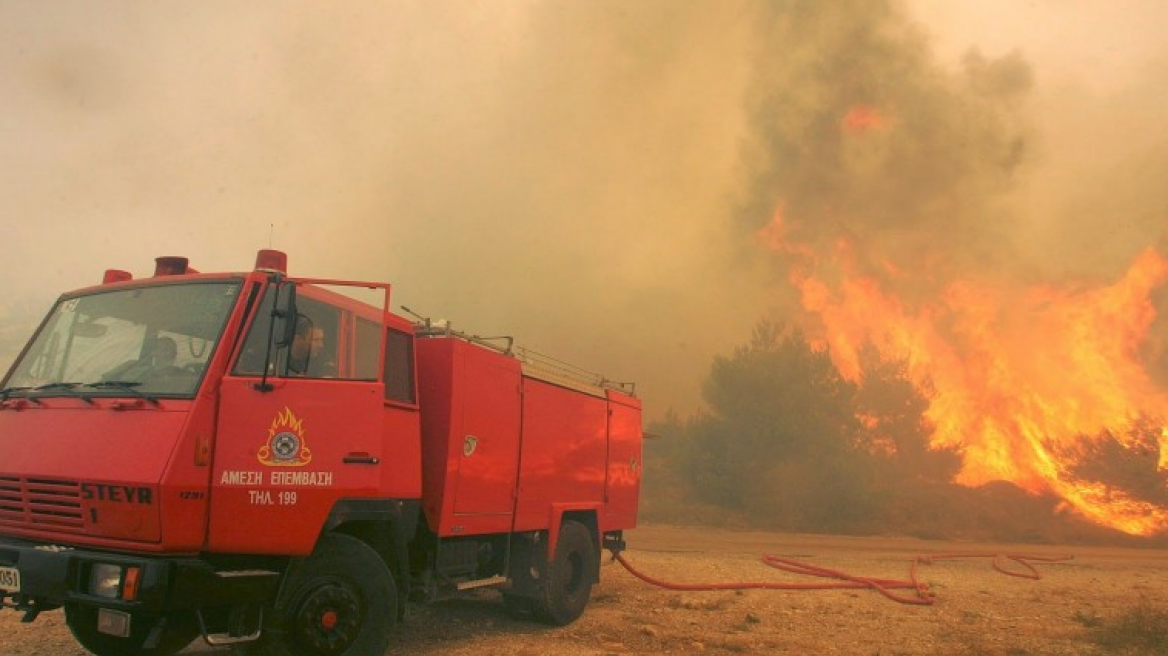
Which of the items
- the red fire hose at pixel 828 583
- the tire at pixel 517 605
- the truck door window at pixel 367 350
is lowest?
the red fire hose at pixel 828 583

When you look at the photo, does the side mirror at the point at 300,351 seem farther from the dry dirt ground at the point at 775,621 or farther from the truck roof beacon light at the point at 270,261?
the dry dirt ground at the point at 775,621

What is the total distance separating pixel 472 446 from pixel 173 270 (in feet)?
9.98

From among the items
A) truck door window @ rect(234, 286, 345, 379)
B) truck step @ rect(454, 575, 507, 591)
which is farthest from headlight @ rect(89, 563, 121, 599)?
truck step @ rect(454, 575, 507, 591)

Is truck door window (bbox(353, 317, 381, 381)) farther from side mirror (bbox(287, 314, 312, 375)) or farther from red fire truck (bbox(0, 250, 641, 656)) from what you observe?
side mirror (bbox(287, 314, 312, 375))

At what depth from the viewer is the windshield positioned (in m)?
5.54

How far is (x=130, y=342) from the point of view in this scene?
5.95 meters

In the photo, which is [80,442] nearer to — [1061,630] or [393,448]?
[393,448]

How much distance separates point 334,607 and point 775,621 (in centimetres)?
612

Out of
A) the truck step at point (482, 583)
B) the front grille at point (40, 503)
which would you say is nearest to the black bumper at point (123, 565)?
the front grille at point (40, 503)

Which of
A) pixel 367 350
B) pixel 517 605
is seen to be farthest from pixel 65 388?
pixel 517 605

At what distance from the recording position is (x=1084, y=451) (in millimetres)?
34281

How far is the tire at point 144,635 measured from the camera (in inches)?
204

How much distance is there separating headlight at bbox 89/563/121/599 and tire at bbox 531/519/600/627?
495cm

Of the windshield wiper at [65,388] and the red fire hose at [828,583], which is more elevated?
the windshield wiper at [65,388]
